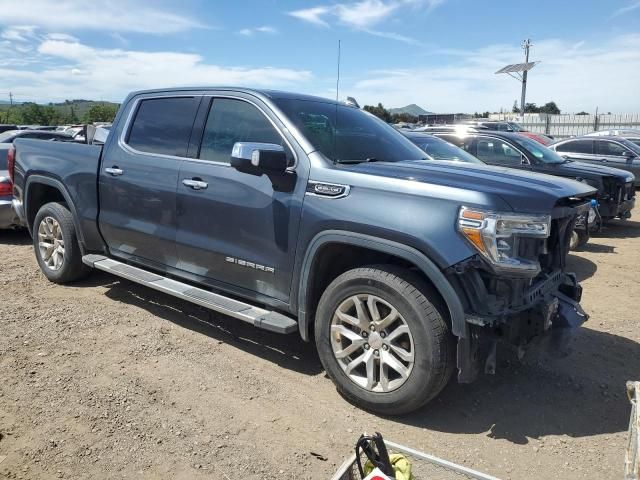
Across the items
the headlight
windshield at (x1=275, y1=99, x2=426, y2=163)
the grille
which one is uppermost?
windshield at (x1=275, y1=99, x2=426, y2=163)

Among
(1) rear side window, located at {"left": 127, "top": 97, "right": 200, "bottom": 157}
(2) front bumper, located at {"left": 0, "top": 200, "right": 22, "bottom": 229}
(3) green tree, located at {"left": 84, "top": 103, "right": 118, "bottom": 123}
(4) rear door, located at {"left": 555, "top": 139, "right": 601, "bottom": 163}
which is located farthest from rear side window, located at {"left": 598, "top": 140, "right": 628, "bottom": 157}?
(3) green tree, located at {"left": 84, "top": 103, "right": 118, "bottom": 123}

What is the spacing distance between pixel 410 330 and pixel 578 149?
13249 millimetres

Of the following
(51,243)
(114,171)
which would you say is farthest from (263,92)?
(51,243)

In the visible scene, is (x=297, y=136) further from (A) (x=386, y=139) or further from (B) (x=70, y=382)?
(B) (x=70, y=382)

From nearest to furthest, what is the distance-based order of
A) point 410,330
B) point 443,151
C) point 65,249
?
1. point 410,330
2. point 65,249
3. point 443,151

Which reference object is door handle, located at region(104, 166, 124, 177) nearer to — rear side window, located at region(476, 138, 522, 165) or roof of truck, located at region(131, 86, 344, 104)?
roof of truck, located at region(131, 86, 344, 104)

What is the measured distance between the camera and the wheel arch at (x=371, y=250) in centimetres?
303

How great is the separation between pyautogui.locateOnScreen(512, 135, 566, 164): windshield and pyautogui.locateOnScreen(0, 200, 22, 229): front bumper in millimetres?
8213

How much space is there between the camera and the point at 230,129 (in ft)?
13.8

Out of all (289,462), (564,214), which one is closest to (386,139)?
(564,214)

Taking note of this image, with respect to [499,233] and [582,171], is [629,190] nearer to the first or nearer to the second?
[582,171]

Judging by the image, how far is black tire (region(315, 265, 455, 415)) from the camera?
3.12 metres

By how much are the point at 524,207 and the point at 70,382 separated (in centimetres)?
317

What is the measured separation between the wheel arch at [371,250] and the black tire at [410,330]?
0.30 feet
